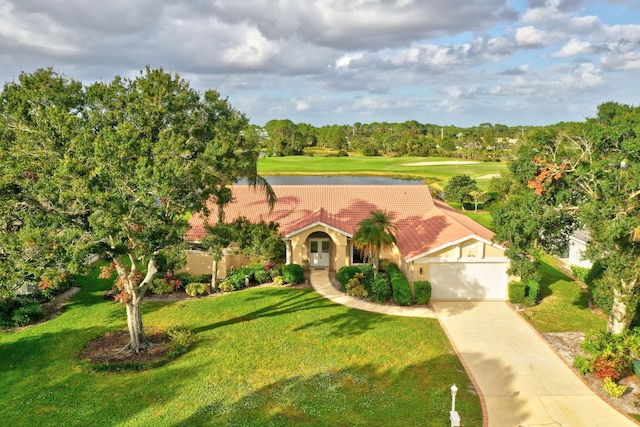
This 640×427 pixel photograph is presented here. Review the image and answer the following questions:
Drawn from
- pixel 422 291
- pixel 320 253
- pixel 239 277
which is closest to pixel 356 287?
pixel 422 291

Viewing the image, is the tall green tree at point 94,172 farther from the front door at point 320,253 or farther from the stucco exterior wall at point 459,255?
the front door at point 320,253

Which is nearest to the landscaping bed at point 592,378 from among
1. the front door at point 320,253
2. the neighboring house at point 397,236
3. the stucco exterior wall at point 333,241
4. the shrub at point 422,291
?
the neighboring house at point 397,236

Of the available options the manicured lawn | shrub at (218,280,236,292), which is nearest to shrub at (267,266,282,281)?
shrub at (218,280,236,292)

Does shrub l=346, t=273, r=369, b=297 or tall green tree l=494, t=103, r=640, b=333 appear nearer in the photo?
tall green tree l=494, t=103, r=640, b=333

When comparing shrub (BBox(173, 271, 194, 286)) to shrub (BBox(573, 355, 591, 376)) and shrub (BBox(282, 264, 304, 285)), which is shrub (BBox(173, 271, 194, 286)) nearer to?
shrub (BBox(282, 264, 304, 285))

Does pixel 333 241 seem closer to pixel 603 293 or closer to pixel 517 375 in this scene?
pixel 517 375
